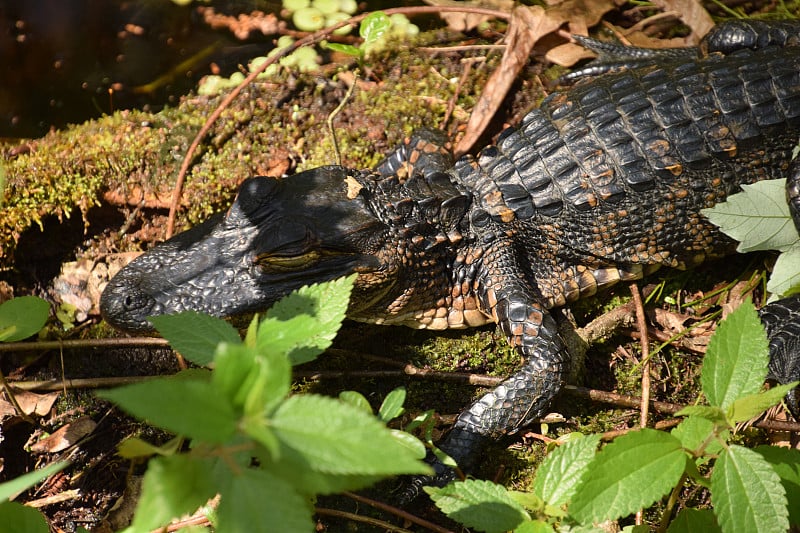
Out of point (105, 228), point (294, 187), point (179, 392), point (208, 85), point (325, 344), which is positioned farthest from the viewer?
point (208, 85)

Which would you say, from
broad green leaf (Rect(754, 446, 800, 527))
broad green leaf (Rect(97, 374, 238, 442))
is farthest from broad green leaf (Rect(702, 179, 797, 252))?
broad green leaf (Rect(97, 374, 238, 442))

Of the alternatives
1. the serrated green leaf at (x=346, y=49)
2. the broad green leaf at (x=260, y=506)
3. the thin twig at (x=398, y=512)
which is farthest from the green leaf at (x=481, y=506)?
the serrated green leaf at (x=346, y=49)

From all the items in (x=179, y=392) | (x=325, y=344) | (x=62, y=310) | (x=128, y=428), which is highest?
(x=179, y=392)

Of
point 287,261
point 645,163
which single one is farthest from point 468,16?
point 287,261

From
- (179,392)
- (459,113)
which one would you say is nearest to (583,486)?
(179,392)

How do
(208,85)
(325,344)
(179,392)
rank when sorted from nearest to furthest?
(179,392) < (325,344) < (208,85)

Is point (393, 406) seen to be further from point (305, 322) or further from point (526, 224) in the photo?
point (526, 224)

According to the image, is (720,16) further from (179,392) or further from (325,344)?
(179,392)
